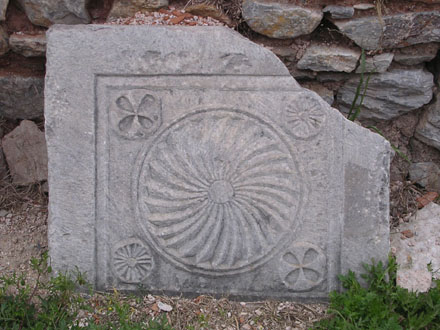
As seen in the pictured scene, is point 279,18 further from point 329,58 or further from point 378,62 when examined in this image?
point 378,62

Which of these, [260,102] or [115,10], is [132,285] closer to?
[260,102]

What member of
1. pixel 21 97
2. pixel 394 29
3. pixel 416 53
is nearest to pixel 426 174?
pixel 416 53

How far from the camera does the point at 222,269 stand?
2301 millimetres

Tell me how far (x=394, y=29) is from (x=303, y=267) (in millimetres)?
1338

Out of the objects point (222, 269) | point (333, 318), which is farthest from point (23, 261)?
point (333, 318)

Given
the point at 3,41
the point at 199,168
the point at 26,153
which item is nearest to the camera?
the point at 199,168

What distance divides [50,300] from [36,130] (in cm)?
113

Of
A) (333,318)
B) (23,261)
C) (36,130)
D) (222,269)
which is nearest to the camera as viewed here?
(333,318)

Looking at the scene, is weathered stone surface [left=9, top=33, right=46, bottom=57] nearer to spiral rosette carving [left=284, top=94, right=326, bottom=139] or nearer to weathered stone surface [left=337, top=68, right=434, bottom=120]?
spiral rosette carving [left=284, top=94, right=326, bottom=139]

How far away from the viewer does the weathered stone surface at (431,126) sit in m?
2.83

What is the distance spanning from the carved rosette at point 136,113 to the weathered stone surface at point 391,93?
1.17 m

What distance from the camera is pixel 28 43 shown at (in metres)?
2.64

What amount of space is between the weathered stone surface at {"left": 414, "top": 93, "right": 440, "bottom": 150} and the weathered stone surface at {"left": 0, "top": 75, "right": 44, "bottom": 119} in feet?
7.24

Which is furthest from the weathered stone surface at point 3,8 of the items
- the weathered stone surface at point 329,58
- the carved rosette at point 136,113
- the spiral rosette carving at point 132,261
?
the weathered stone surface at point 329,58
